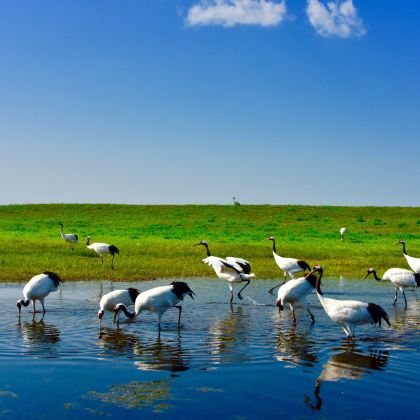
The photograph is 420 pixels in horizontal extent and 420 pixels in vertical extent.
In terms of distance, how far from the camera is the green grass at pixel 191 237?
26266 millimetres

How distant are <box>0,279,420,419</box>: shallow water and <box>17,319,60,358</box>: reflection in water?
22 millimetres

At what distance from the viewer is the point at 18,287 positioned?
20.6 meters

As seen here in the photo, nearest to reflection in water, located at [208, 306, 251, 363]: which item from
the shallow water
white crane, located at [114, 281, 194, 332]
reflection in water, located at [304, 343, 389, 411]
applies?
the shallow water

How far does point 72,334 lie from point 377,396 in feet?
22.3

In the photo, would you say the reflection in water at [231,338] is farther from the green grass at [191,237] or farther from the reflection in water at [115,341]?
the green grass at [191,237]

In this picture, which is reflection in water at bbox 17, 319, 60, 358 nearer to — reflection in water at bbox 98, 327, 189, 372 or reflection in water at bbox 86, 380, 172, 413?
Answer: reflection in water at bbox 98, 327, 189, 372

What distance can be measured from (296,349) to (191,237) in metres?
31.8

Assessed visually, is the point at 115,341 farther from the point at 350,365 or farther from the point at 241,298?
the point at 241,298

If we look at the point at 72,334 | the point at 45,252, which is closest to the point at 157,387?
the point at 72,334

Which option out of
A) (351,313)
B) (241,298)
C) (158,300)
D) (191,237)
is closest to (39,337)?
(158,300)

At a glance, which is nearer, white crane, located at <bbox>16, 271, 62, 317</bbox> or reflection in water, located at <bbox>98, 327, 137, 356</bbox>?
reflection in water, located at <bbox>98, 327, 137, 356</bbox>

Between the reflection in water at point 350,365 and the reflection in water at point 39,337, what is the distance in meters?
4.93

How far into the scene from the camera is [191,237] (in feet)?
142

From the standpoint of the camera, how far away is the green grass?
26266 mm
